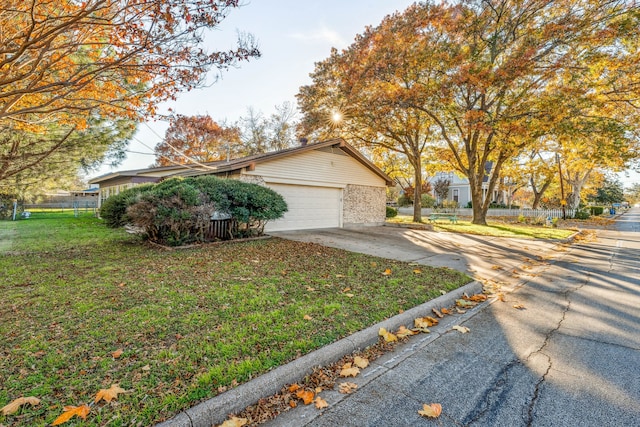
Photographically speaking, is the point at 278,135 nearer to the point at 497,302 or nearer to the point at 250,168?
the point at 250,168

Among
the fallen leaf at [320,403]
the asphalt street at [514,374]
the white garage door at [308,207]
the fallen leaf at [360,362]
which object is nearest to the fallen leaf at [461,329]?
the asphalt street at [514,374]

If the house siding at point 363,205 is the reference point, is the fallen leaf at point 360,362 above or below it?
→ below

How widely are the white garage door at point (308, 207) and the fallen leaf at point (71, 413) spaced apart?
9.16 m

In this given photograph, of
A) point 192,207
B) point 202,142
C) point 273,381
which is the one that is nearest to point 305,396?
point 273,381

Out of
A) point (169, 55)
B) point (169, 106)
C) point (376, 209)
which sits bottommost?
point (376, 209)

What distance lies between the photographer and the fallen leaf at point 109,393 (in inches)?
77.9

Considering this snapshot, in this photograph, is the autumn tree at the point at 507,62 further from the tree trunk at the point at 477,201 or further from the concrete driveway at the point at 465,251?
the concrete driveway at the point at 465,251

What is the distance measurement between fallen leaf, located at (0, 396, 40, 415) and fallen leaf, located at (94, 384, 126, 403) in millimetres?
373

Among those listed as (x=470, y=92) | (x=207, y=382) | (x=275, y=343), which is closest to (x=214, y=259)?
(x=275, y=343)

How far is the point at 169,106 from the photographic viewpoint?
23.0 ft

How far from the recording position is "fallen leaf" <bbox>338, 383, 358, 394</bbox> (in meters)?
2.31

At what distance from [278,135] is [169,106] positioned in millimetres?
19469

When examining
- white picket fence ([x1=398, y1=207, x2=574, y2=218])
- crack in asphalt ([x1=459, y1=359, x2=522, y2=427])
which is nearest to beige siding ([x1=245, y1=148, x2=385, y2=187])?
crack in asphalt ([x1=459, y1=359, x2=522, y2=427])

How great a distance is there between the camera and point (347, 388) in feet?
7.68
